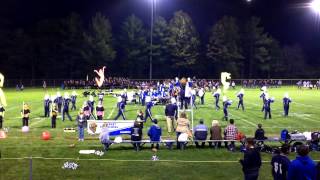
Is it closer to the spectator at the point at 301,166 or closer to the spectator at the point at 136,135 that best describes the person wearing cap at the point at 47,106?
the spectator at the point at 136,135

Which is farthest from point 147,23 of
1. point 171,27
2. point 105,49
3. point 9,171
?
point 9,171

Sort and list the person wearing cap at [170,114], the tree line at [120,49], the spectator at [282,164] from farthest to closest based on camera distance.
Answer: the tree line at [120,49] → the person wearing cap at [170,114] → the spectator at [282,164]

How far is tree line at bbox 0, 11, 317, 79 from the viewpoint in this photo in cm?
8925

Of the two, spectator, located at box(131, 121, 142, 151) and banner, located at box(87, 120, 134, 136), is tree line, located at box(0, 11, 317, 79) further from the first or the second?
spectator, located at box(131, 121, 142, 151)

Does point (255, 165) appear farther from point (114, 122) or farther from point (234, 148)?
point (114, 122)

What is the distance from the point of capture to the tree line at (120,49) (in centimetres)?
8925

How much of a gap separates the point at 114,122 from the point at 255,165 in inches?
439

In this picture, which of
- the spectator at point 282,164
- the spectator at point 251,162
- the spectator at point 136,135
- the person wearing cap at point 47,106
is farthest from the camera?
the person wearing cap at point 47,106

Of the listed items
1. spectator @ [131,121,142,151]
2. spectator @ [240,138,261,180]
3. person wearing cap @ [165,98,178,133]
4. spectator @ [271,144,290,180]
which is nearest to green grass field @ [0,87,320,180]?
spectator @ [131,121,142,151]

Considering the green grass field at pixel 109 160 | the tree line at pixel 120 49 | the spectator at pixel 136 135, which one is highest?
the tree line at pixel 120 49

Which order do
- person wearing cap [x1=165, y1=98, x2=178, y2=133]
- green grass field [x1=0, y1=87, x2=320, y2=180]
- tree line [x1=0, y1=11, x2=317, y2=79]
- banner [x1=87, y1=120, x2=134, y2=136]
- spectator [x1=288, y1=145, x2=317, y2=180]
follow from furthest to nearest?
tree line [x1=0, y1=11, x2=317, y2=79], person wearing cap [x1=165, y1=98, x2=178, y2=133], banner [x1=87, y1=120, x2=134, y2=136], green grass field [x1=0, y1=87, x2=320, y2=180], spectator [x1=288, y1=145, x2=317, y2=180]

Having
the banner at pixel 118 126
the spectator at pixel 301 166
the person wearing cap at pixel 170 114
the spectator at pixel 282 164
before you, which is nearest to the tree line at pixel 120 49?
the person wearing cap at pixel 170 114

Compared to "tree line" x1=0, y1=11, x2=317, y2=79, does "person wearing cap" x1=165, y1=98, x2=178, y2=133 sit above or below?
below

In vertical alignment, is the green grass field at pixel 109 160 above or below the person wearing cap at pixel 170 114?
below
